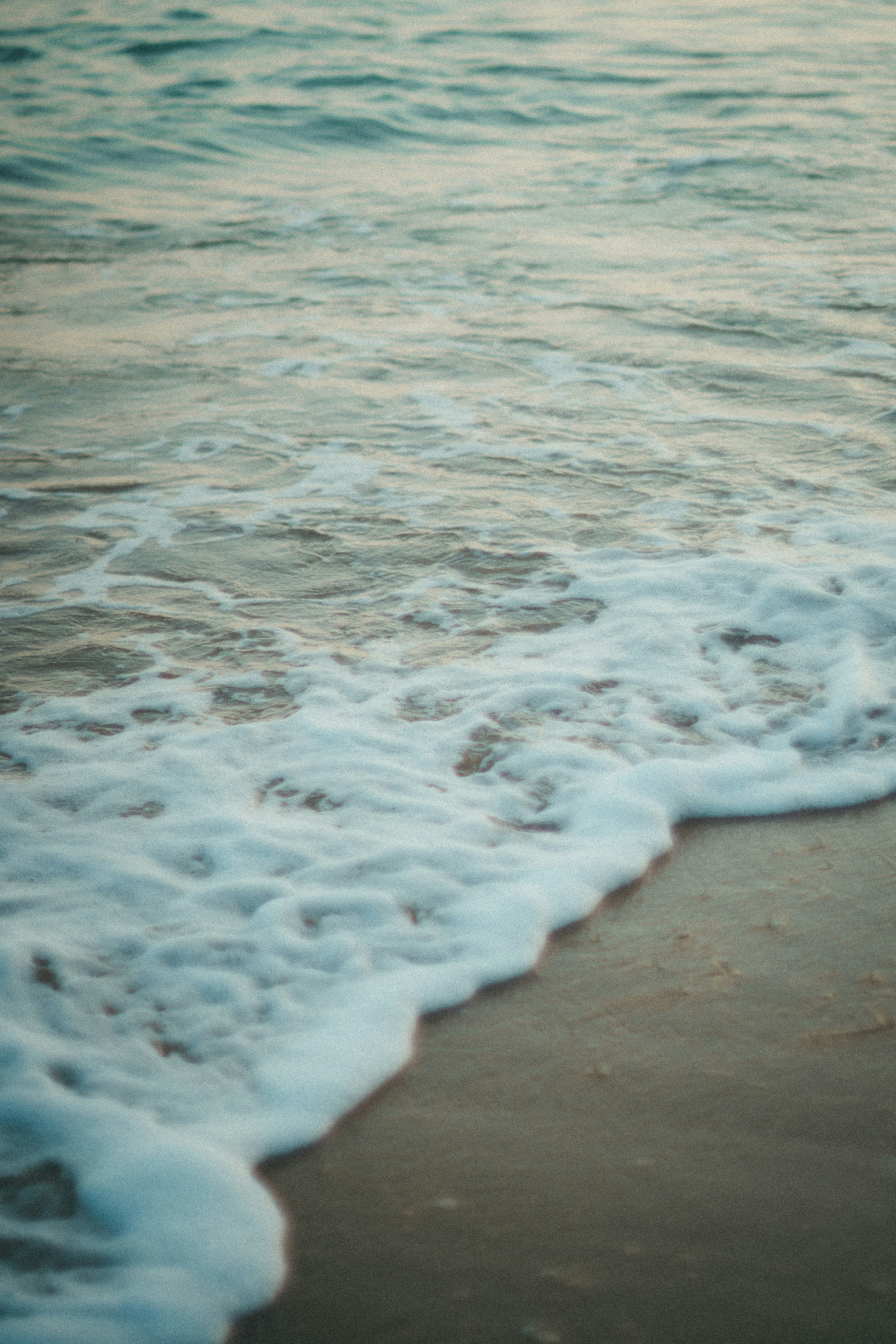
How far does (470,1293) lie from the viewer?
128 cm

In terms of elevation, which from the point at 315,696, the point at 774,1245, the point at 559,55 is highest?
the point at 559,55

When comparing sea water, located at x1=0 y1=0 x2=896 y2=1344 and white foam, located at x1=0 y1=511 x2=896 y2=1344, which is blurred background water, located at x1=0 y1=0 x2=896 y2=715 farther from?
white foam, located at x1=0 y1=511 x2=896 y2=1344

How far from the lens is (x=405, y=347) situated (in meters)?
5.20

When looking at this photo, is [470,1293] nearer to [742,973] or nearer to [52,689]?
[742,973]

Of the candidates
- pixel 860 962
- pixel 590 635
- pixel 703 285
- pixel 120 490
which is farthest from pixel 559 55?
pixel 860 962

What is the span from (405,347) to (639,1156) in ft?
14.5

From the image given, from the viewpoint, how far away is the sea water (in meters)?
1.59

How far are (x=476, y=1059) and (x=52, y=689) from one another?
1558mm

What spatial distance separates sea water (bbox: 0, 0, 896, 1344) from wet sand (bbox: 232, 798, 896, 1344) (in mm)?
88

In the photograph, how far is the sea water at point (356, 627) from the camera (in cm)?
159

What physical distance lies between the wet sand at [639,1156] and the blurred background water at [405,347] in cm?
117

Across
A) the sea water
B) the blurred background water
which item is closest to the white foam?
the sea water

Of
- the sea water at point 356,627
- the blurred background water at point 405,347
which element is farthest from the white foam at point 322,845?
the blurred background water at point 405,347

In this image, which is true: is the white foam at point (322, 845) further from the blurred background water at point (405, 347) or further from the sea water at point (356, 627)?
the blurred background water at point (405, 347)
